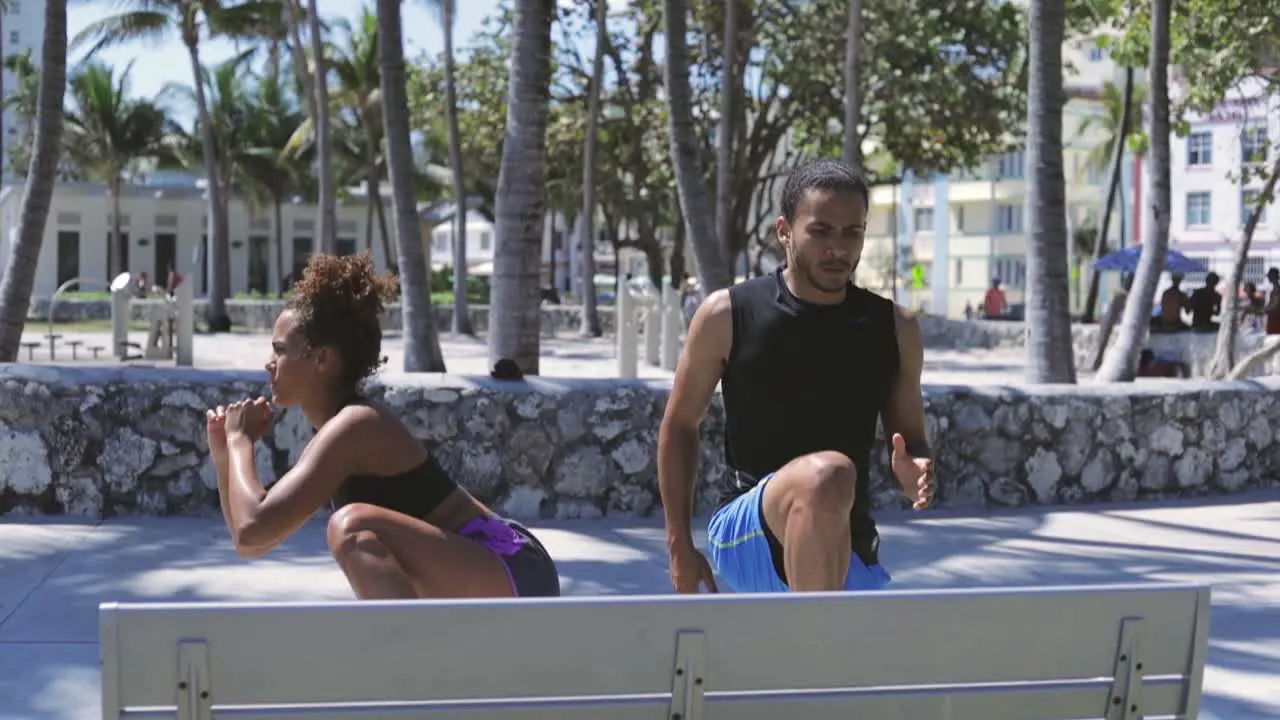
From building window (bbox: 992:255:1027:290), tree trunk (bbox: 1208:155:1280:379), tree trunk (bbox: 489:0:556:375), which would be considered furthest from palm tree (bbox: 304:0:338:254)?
building window (bbox: 992:255:1027:290)

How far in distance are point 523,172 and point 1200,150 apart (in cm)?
5371

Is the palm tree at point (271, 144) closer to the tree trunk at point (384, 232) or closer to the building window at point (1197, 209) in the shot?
the tree trunk at point (384, 232)

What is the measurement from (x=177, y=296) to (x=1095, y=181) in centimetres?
6670

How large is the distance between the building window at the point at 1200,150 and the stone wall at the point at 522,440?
52.0m

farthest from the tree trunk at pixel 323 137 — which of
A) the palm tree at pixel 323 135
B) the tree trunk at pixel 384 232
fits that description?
the tree trunk at pixel 384 232

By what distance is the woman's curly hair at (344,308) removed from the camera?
3811mm

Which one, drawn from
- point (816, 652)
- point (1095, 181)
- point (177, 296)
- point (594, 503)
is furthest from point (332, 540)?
point (1095, 181)

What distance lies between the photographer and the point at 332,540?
3.60m

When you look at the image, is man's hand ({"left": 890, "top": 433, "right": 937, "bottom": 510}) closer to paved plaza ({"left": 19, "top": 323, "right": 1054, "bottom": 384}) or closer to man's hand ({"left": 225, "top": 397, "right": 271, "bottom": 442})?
man's hand ({"left": 225, "top": 397, "right": 271, "bottom": 442})

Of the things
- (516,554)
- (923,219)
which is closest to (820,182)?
(516,554)

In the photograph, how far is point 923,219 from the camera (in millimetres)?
87312

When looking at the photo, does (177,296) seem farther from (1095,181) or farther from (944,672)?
(1095,181)

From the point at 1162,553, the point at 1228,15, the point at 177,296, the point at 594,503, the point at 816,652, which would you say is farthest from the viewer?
the point at 177,296

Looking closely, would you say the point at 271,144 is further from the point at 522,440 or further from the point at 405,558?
the point at 405,558
